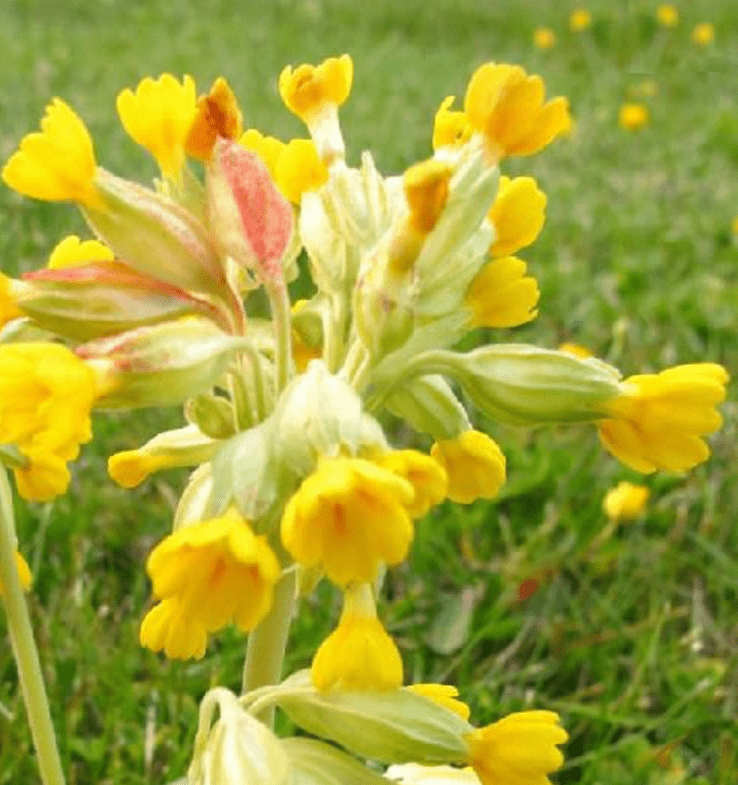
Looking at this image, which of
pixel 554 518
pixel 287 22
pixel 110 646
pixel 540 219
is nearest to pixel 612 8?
pixel 287 22

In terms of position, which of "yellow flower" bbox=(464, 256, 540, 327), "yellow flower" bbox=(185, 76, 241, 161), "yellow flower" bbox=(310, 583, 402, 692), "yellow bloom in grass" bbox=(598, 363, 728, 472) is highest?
"yellow flower" bbox=(185, 76, 241, 161)

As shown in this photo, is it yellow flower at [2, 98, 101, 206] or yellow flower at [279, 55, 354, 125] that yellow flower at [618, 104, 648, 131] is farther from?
yellow flower at [2, 98, 101, 206]

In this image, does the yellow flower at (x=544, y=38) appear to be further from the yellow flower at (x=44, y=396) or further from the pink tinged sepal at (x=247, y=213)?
the yellow flower at (x=44, y=396)

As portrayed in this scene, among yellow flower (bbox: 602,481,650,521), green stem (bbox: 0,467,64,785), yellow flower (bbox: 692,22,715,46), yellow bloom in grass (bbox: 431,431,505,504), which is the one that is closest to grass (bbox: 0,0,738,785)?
yellow flower (bbox: 602,481,650,521)

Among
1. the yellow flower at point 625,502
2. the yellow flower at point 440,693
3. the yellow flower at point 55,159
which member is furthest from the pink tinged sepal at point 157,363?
the yellow flower at point 625,502

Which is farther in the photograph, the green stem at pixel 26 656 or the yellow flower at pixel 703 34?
the yellow flower at pixel 703 34
